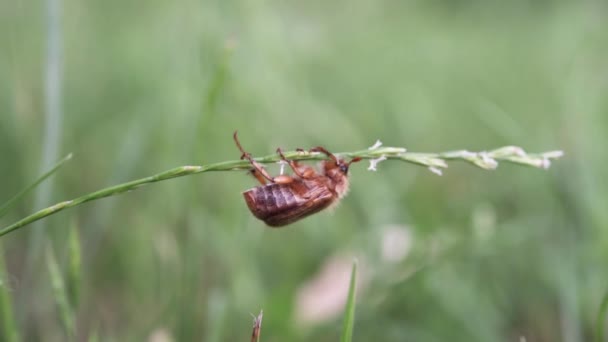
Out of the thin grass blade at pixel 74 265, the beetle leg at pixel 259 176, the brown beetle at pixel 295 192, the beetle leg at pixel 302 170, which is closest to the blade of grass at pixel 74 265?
the thin grass blade at pixel 74 265

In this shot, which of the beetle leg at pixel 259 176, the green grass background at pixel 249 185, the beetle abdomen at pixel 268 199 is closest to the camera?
the beetle abdomen at pixel 268 199

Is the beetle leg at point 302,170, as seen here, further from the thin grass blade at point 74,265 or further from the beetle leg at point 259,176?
the thin grass blade at point 74,265

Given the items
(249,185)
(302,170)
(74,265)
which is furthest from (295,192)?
(249,185)

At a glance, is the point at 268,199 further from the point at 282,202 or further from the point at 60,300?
the point at 60,300

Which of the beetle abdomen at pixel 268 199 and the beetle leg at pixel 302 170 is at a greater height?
the beetle leg at pixel 302 170

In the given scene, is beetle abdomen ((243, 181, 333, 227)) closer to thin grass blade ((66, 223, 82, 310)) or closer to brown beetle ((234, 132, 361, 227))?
brown beetle ((234, 132, 361, 227))

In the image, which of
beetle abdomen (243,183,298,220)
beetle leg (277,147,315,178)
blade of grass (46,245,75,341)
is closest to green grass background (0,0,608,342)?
blade of grass (46,245,75,341)

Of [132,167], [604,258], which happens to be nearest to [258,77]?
[132,167]
